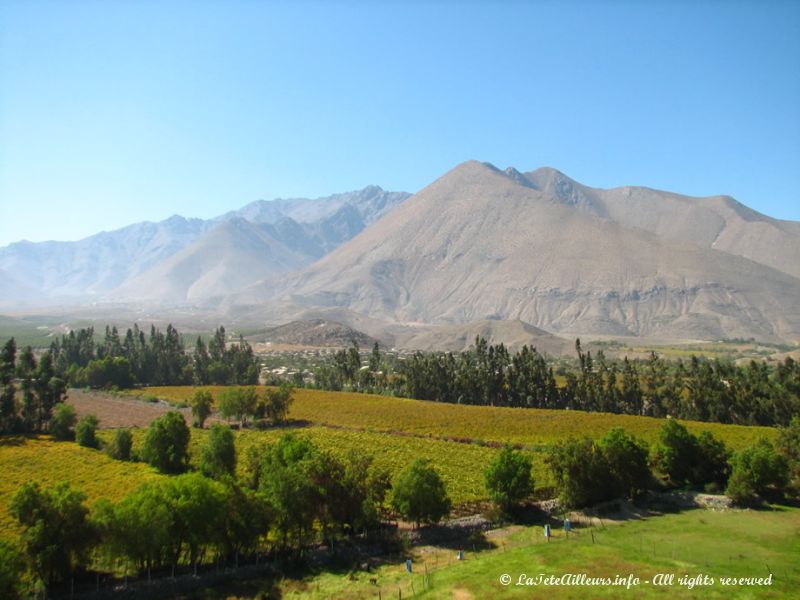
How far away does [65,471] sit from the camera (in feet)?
202

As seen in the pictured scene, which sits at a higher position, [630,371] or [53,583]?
[630,371]

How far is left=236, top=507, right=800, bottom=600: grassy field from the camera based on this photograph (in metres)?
33.1

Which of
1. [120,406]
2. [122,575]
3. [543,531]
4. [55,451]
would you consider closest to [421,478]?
[543,531]

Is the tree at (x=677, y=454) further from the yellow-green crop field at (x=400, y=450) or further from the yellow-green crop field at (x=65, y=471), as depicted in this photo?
the yellow-green crop field at (x=65, y=471)

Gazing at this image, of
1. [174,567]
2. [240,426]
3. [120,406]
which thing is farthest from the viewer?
[120,406]

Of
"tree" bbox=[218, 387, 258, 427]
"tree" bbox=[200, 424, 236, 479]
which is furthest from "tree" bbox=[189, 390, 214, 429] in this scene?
A: "tree" bbox=[200, 424, 236, 479]

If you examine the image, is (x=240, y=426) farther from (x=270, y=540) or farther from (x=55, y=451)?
(x=270, y=540)

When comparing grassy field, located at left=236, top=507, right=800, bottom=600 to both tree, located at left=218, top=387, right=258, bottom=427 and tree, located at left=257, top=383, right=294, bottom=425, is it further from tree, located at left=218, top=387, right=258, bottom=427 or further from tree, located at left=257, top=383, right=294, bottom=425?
tree, located at left=218, top=387, right=258, bottom=427

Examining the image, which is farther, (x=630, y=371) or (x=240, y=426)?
(x=630, y=371)

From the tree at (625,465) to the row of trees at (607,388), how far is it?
5110cm

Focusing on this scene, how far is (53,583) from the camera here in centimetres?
3784

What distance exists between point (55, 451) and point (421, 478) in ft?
170

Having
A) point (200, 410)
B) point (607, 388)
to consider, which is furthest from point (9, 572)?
point (607, 388)

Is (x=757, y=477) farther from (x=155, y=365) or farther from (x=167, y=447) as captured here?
(x=155, y=365)
